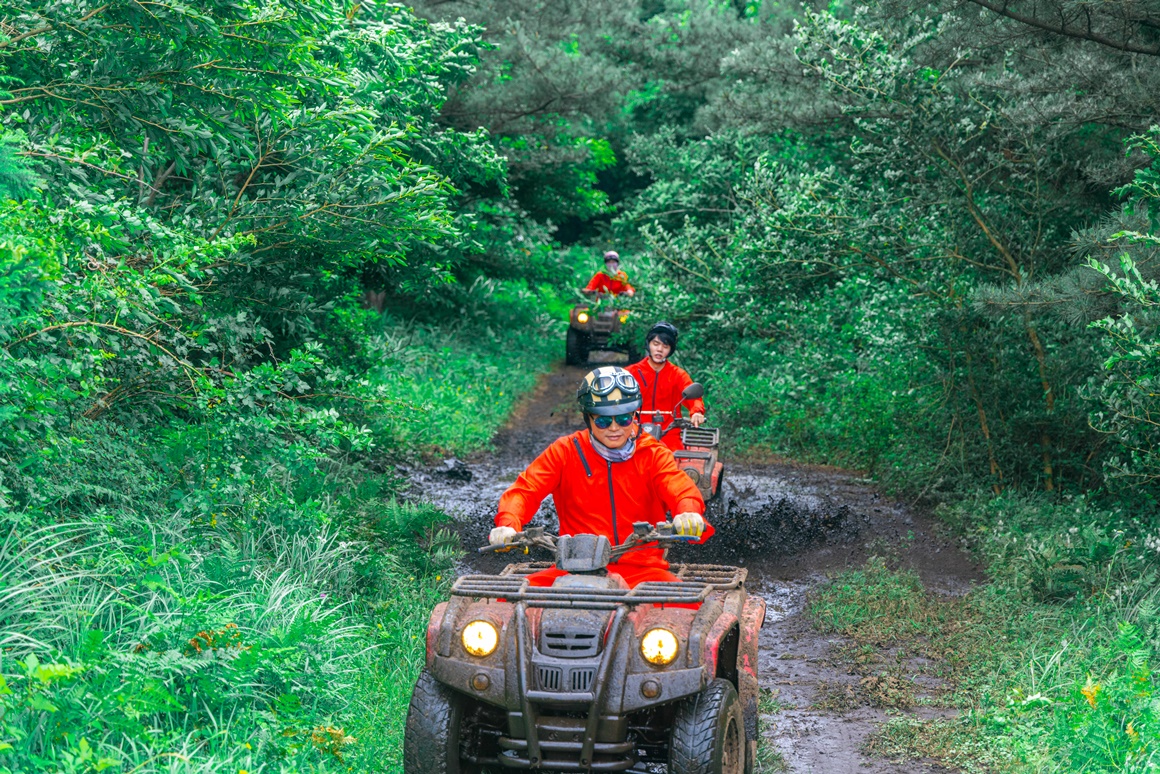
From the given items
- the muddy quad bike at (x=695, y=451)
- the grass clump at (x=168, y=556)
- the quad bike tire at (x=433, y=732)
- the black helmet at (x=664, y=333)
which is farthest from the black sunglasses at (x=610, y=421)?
the black helmet at (x=664, y=333)

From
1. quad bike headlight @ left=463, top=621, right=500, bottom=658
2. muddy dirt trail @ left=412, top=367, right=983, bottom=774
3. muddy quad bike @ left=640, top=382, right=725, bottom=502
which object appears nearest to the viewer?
quad bike headlight @ left=463, top=621, right=500, bottom=658

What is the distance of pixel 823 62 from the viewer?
1023cm

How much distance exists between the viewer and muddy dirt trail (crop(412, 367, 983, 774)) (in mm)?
5944

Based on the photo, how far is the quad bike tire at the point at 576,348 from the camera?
72.6 feet

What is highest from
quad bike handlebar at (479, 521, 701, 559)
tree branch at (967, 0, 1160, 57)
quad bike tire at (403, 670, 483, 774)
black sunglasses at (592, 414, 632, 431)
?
tree branch at (967, 0, 1160, 57)

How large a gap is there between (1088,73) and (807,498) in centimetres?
503

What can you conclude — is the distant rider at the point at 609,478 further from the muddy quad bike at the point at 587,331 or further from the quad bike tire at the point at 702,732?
the muddy quad bike at the point at 587,331

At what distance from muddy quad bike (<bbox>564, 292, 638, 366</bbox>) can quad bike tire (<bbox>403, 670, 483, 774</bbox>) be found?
16.0 metres

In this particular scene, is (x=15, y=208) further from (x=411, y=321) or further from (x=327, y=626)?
(x=411, y=321)

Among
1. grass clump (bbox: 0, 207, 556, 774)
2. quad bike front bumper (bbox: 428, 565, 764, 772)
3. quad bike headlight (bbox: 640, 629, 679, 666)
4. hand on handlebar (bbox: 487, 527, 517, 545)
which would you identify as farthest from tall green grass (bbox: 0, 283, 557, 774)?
quad bike headlight (bbox: 640, 629, 679, 666)

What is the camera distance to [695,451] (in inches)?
391

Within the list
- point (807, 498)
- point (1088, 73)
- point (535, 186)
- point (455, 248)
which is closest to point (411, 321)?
point (535, 186)

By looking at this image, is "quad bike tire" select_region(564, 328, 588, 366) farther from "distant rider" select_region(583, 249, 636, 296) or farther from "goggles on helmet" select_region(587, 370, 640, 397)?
"goggles on helmet" select_region(587, 370, 640, 397)

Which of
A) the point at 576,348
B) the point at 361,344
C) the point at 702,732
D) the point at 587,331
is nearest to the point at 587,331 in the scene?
the point at 587,331
